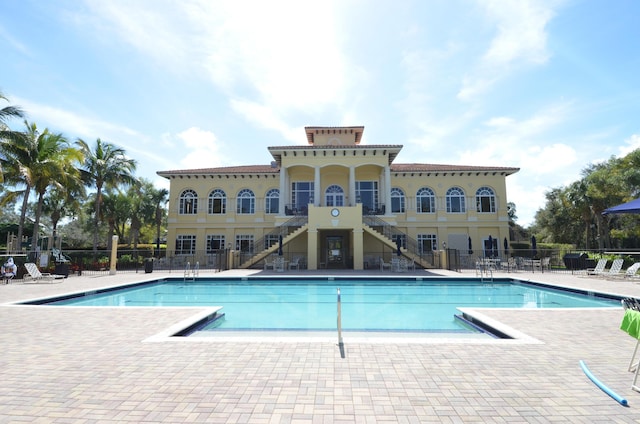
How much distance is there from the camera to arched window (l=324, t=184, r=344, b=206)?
87.7 ft

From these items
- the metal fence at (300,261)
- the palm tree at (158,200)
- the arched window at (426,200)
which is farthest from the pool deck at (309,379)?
the palm tree at (158,200)

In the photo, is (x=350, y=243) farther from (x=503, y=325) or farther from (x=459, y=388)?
(x=459, y=388)

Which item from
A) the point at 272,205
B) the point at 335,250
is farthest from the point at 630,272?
the point at 272,205

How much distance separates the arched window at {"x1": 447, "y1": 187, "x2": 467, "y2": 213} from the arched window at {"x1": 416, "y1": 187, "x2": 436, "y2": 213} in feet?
4.08

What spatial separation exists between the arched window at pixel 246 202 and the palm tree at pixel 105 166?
8943 millimetres

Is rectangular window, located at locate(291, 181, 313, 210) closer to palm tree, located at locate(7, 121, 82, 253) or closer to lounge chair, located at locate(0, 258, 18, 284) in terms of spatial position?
palm tree, located at locate(7, 121, 82, 253)

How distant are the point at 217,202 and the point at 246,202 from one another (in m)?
2.53

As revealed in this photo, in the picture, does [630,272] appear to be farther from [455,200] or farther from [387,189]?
[387,189]

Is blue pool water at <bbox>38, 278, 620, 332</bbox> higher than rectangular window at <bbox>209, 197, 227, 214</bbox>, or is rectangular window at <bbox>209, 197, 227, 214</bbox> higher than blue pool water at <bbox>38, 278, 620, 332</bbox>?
rectangular window at <bbox>209, 197, 227, 214</bbox>

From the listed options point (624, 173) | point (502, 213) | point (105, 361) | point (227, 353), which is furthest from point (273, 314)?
point (624, 173)

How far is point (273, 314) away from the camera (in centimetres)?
936

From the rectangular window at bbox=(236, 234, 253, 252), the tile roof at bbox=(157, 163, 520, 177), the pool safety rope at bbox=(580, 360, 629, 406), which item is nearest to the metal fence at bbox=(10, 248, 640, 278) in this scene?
the rectangular window at bbox=(236, 234, 253, 252)

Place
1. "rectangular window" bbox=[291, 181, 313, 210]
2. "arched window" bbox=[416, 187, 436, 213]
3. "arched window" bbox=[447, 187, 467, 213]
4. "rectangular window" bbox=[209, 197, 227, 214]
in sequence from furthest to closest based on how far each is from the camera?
"rectangular window" bbox=[209, 197, 227, 214]
"arched window" bbox=[416, 187, 436, 213]
"arched window" bbox=[447, 187, 467, 213]
"rectangular window" bbox=[291, 181, 313, 210]

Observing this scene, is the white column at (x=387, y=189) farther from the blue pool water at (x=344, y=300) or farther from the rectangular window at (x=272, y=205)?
the rectangular window at (x=272, y=205)
